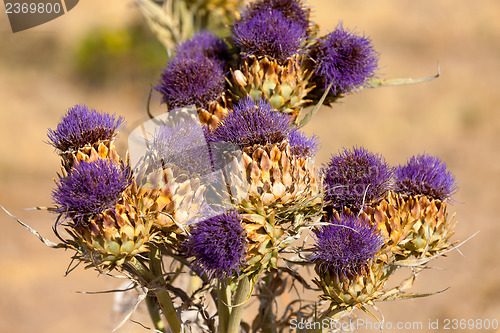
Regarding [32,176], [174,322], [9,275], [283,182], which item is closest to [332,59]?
[283,182]

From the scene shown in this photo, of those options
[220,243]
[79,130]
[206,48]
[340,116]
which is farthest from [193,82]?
[340,116]

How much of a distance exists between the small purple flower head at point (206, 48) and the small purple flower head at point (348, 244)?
0.47 meters

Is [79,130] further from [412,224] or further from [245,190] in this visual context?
[412,224]

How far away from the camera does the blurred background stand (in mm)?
3227

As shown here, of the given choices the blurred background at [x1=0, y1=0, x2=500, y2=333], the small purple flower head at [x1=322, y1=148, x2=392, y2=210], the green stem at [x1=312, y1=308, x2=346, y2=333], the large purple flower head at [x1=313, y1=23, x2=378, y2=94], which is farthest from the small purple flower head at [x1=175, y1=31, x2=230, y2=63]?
the blurred background at [x1=0, y1=0, x2=500, y2=333]

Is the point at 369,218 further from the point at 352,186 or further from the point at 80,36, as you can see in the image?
the point at 80,36

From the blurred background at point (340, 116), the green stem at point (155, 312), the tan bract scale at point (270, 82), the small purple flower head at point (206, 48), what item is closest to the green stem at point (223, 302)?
the green stem at point (155, 312)

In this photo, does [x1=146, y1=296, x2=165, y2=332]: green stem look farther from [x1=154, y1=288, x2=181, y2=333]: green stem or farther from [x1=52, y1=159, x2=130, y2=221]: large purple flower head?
[x1=52, y1=159, x2=130, y2=221]: large purple flower head

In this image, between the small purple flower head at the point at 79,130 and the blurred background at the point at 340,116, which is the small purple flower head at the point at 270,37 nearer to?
the small purple flower head at the point at 79,130

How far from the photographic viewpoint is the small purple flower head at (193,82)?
3.59 feet

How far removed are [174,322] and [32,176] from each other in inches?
167

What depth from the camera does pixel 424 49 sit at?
20.4 ft

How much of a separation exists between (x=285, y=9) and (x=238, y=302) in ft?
2.15

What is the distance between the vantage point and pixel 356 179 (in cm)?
100
